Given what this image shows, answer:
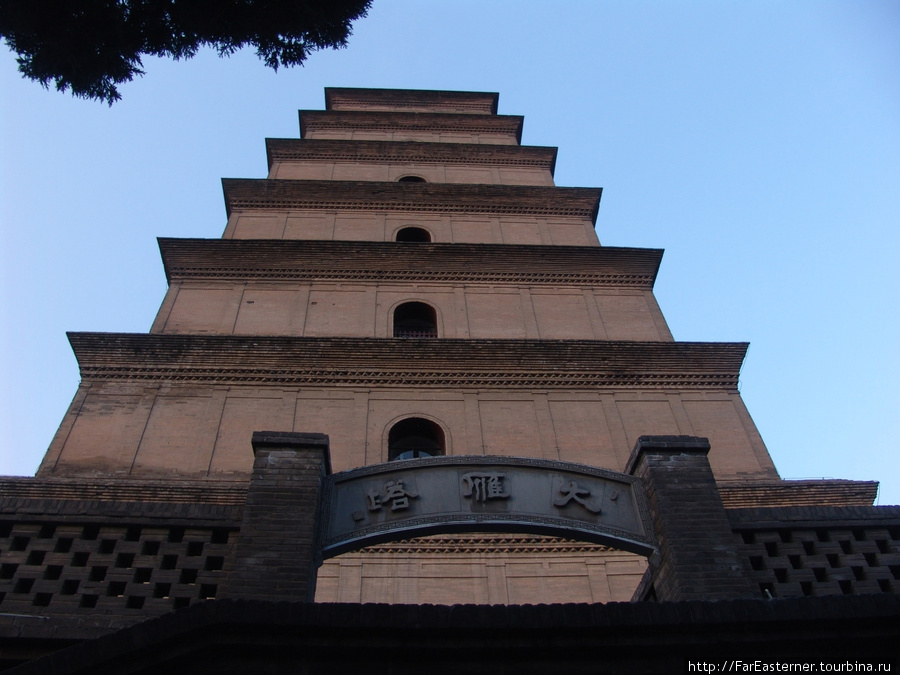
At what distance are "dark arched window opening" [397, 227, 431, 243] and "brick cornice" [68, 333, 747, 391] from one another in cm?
416

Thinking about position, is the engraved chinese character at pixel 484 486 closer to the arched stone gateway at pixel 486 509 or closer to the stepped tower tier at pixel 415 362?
the arched stone gateway at pixel 486 509

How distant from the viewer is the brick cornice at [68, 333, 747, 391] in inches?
427

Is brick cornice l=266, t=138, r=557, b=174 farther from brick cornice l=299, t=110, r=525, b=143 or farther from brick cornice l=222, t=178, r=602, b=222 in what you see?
brick cornice l=222, t=178, r=602, b=222

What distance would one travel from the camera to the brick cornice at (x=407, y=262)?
13.1 m

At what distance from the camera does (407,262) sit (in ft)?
44.1

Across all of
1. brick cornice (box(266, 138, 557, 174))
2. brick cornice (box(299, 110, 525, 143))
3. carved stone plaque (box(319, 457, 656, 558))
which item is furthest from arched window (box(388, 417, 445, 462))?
brick cornice (box(299, 110, 525, 143))

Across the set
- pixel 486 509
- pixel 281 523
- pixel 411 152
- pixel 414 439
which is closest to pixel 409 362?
pixel 414 439

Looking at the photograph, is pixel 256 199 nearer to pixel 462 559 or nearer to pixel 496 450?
pixel 496 450

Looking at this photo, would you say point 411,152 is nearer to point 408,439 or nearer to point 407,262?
point 407,262

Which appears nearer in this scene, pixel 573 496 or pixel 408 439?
pixel 573 496

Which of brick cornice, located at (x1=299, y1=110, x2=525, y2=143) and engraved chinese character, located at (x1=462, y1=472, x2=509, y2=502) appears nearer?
engraved chinese character, located at (x1=462, y1=472, x2=509, y2=502)

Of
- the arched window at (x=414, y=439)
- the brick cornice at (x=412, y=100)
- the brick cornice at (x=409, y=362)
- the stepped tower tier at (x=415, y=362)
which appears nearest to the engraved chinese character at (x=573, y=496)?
the stepped tower tier at (x=415, y=362)

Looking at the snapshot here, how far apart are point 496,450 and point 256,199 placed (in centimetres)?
764

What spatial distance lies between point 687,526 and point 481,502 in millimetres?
1471
